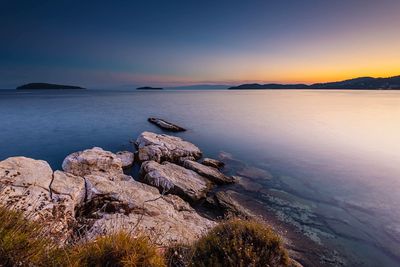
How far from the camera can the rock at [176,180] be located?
48.6 ft

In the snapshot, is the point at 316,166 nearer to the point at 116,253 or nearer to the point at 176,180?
the point at 176,180

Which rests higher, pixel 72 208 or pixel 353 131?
pixel 72 208

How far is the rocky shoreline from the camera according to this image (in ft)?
22.9

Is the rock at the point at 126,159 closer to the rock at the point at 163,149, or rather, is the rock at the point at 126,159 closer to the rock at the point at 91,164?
the rock at the point at 163,149

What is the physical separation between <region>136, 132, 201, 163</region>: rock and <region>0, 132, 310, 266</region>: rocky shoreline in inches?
153

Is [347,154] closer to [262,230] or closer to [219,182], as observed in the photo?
[219,182]

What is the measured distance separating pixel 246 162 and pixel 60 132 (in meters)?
28.1

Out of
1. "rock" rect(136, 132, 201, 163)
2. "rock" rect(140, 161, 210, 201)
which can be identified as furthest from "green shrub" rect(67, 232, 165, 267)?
"rock" rect(136, 132, 201, 163)

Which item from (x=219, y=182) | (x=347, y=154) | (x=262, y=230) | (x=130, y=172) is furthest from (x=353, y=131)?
(x=262, y=230)

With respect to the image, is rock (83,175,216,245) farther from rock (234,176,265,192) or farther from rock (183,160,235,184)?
rock (234,176,265,192)

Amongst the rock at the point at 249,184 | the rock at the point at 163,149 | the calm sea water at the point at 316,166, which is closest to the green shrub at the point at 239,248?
the calm sea water at the point at 316,166

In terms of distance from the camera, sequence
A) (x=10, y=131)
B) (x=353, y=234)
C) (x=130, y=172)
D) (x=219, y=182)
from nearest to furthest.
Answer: (x=353, y=234) → (x=219, y=182) → (x=130, y=172) → (x=10, y=131)

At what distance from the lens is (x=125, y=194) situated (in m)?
10.0

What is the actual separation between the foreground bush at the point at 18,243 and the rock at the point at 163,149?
16682 mm
